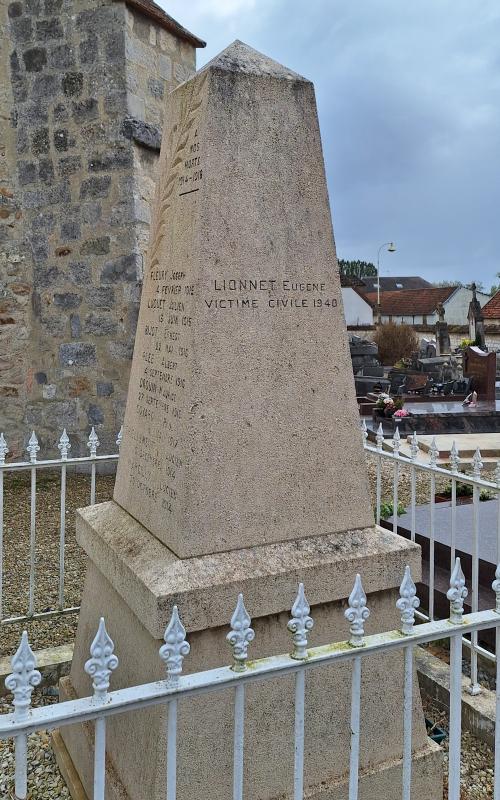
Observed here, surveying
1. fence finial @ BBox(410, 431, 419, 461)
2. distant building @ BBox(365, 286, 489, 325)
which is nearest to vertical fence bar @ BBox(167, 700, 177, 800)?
fence finial @ BBox(410, 431, 419, 461)

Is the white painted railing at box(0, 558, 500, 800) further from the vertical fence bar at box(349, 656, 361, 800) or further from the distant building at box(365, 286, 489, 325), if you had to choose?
the distant building at box(365, 286, 489, 325)

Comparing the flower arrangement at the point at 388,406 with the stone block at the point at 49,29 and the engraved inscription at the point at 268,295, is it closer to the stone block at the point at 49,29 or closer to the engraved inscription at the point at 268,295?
the stone block at the point at 49,29

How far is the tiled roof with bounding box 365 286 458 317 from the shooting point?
4853cm

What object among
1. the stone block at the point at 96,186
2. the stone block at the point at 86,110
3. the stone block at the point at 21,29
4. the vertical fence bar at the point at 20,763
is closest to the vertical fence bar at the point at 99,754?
the vertical fence bar at the point at 20,763

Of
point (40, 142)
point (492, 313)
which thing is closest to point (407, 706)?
point (40, 142)

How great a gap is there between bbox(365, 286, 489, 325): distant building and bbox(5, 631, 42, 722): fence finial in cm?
4574

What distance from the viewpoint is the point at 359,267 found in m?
76.3

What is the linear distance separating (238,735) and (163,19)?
7340 millimetres

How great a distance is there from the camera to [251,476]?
7.37 feet

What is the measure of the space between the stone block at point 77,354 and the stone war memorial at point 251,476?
4.81m

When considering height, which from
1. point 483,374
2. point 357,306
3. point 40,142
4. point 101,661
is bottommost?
point 101,661

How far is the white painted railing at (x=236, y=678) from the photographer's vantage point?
147 centimetres

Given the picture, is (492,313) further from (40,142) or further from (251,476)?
(251,476)

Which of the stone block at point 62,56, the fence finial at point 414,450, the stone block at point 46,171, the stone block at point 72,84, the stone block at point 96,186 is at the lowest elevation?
the fence finial at point 414,450
